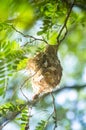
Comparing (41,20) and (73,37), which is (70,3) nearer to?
(41,20)

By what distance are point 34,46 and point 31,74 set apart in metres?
0.16

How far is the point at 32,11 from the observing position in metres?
1.71

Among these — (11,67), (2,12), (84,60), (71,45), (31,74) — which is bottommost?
(84,60)

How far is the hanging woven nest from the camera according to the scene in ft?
5.09

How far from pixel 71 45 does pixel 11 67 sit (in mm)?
2085

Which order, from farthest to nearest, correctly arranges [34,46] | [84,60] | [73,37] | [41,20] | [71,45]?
1. [84,60]
2. [71,45]
3. [73,37]
4. [41,20]
5. [34,46]

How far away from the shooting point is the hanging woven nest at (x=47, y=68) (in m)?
→ 1.55

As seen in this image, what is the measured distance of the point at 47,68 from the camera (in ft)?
5.11

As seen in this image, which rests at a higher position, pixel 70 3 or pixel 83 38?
pixel 70 3

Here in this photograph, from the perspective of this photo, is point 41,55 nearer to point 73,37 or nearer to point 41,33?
point 41,33

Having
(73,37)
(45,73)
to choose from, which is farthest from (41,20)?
(73,37)

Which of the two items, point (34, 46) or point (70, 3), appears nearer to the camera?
point (34, 46)

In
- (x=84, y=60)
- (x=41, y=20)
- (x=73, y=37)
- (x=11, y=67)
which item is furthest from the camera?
(x=84, y=60)

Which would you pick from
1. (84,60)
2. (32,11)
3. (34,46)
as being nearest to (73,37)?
(84,60)
